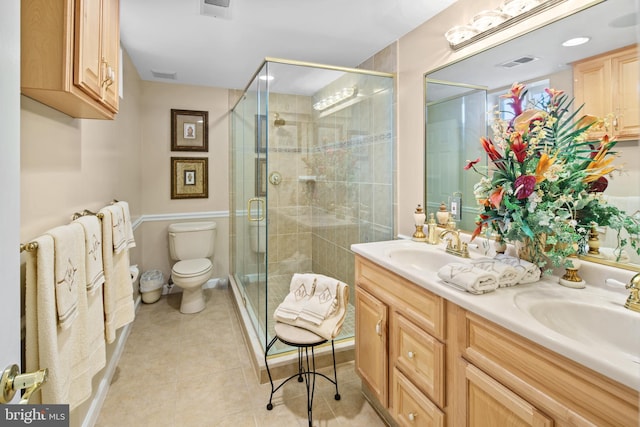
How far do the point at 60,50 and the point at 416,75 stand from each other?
1.95 meters

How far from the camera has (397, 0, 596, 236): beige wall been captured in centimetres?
180

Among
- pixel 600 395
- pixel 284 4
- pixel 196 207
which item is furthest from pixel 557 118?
pixel 196 207

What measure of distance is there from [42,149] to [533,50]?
7.07ft

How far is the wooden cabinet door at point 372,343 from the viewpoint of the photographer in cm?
162

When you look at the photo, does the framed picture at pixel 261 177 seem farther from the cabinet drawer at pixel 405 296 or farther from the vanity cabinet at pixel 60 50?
the vanity cabinet at pixel 60 50

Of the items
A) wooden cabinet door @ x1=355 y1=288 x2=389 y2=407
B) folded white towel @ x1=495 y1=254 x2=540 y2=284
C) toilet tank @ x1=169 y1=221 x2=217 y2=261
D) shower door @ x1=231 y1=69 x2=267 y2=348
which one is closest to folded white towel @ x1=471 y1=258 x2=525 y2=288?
folded white towel @ x1=495 y1=254 x2=540 y2=284

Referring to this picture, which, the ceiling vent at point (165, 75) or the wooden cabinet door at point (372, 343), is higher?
the ceiling vent at point (165, 75)

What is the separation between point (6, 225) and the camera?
0.59 meters

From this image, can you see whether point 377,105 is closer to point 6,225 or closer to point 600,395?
point 600,395

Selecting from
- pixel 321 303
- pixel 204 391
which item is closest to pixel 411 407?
pixel 321 303

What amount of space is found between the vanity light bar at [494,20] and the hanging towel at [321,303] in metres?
1.57

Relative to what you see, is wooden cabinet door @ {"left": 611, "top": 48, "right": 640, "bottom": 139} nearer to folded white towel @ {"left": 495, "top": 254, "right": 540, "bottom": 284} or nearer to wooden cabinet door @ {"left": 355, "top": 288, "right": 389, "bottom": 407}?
folded white towel @ {"left": 495, "top": 254, "right": 540, "bottom": 284}

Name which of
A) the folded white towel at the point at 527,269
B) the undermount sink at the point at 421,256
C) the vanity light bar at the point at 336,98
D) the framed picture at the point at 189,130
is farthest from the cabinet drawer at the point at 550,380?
the framed picture at the point at 189,130

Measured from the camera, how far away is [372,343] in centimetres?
174
